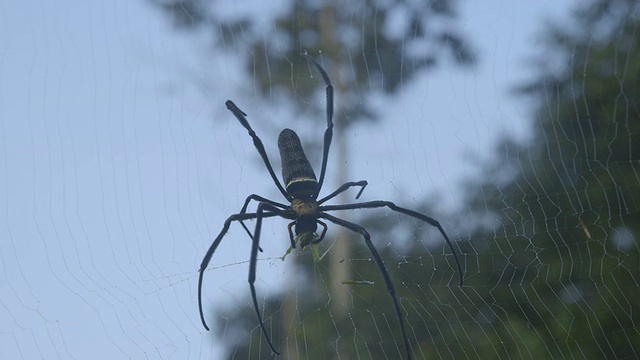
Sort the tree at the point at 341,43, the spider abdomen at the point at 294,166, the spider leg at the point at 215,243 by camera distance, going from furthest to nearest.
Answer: the tree at the point at 341,43 < the spider abdomen at the point at 294,166 < the spider leg at the point at 215,243

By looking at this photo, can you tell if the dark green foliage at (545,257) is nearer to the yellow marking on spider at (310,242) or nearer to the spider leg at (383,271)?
the yellow marking on spider at (310,242)

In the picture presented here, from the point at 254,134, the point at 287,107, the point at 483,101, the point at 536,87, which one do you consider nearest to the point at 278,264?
the point at 254,134

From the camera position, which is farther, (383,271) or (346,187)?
(346,187)

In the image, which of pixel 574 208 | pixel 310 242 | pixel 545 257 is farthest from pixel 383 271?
pixel 545 257

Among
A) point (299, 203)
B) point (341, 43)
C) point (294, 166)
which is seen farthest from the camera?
point (341, 43)

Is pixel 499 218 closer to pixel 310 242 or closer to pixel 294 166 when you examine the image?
pixel 310 242

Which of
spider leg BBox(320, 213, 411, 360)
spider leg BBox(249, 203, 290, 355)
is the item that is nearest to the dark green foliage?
spider leg BBox(320, 213, 411, 360)

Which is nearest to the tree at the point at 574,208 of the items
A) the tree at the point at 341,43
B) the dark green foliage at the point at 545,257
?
the dark green foliage at the point at 545,257

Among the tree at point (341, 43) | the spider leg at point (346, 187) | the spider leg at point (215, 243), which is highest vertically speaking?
the tree at point (341, 43)

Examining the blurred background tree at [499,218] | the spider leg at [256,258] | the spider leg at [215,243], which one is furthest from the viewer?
the blurred background tree at [499,218]

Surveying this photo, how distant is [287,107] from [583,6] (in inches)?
150

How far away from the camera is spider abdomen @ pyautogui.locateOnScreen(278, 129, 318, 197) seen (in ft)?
14.7

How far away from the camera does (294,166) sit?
4.48 metres

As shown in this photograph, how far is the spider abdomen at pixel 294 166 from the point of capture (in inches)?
176
